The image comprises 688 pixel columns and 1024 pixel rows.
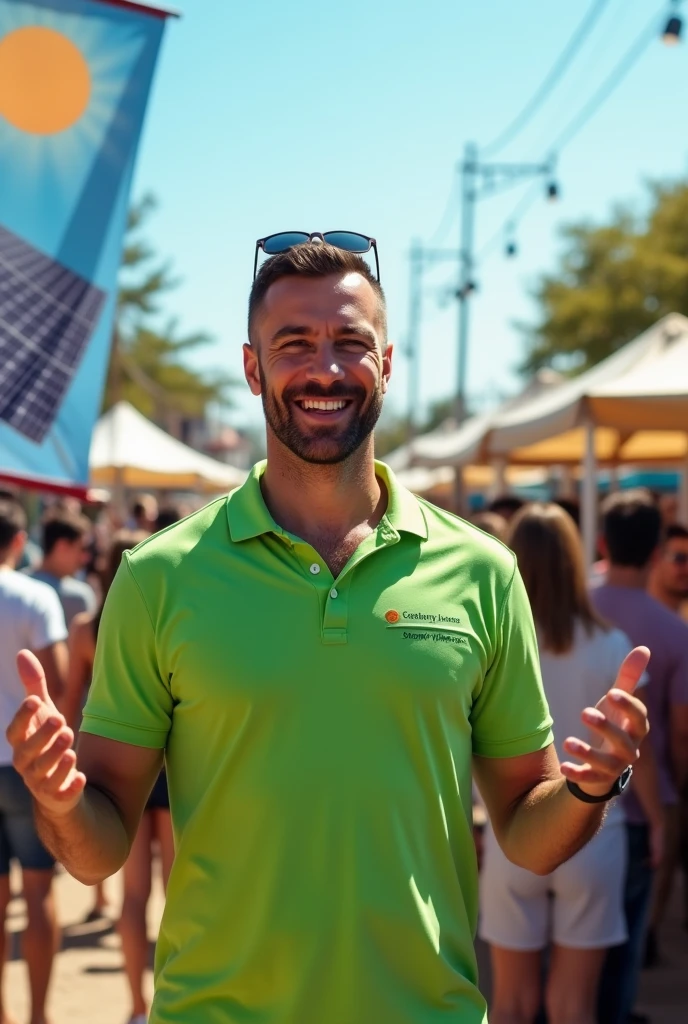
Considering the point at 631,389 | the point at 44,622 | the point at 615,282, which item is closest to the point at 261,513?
the point at 44,622

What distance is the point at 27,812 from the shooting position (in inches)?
213

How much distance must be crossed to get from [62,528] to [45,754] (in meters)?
5.16

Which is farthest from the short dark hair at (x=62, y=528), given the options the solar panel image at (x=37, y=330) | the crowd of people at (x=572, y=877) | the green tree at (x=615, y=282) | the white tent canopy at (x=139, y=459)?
the green tree at (x=615, y=282)

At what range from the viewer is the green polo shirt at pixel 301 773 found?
2.20 meters

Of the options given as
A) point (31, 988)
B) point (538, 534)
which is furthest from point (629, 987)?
point (31, 988)

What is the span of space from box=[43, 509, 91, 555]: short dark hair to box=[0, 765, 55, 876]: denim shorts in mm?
1921

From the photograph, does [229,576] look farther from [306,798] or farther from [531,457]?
[531,457]

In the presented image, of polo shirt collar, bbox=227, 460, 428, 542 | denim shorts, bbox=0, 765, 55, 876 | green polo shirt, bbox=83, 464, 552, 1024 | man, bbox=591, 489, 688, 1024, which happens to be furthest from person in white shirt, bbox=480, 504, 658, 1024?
green polo shirt, bbox=83, 464, 552, 1024

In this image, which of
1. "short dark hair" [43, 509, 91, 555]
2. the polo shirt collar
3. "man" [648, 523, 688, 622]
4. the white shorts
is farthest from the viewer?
"short dark hair" [43, 509, 91, 555]

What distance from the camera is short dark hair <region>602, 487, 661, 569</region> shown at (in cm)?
525

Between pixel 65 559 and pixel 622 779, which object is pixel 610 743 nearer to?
pixel 622 779

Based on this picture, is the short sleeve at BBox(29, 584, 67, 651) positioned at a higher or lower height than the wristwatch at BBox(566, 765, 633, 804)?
lower

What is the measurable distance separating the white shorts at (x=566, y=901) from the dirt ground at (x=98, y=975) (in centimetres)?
151

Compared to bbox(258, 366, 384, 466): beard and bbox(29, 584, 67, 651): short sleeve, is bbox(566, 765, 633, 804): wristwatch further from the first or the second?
bbox(29, 584, 67, 651): short sleeve
